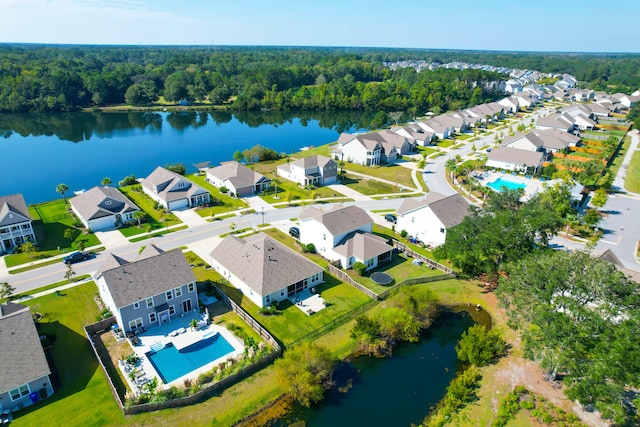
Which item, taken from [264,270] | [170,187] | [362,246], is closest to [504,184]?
[362,246]

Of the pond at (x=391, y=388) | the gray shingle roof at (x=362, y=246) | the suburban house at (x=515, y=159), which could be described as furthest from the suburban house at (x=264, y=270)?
the suburban house at (x=515, y=159)

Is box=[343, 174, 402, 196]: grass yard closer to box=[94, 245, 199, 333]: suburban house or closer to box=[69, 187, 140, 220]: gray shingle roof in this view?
box=[69, 187, 140, 220]: gray shingle roof

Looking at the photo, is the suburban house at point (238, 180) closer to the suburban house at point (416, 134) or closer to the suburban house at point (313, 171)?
the suburban house at point (313, 171)

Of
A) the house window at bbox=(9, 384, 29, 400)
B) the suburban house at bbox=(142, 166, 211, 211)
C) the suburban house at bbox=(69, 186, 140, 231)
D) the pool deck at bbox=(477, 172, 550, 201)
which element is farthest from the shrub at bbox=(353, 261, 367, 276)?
the pool deck at bbox=(477, 172, 550, 201)

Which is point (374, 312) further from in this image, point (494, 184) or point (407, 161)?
point (407, 161)

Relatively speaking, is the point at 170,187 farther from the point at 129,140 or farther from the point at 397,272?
the point at 129,140

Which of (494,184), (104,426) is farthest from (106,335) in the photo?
(494,184)
